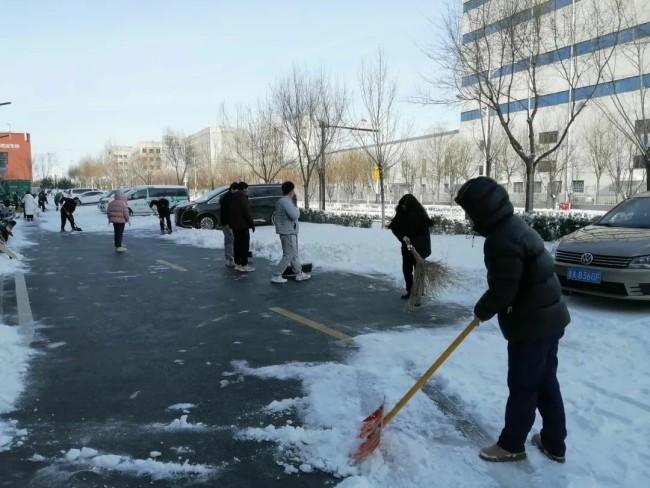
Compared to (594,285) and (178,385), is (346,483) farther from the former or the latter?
(594,285)

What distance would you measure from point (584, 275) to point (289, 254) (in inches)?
184

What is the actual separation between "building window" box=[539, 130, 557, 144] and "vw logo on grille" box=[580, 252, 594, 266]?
33.0 m

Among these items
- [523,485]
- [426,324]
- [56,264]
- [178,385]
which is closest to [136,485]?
[178,385]

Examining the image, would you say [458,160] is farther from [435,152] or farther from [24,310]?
[24,310]

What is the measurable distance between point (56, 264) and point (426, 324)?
9057 millimetres

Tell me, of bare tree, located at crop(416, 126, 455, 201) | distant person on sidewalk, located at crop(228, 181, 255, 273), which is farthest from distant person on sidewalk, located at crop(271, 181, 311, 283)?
bare tree, located at crop(416, 126, 455, 201)

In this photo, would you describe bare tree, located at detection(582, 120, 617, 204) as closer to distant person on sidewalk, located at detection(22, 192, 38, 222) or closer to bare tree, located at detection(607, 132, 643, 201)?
bare tree, located at detection(607, 132, 643, 201)

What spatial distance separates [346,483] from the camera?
2.85 meters

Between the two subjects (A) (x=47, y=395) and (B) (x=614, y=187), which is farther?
(B) (x=614, y=187)

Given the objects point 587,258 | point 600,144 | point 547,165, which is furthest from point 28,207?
point 600,144

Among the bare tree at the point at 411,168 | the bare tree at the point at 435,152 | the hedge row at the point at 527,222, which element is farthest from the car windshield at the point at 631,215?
the bare tree at the point at 411,168

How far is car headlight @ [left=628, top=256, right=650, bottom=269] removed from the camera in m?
6.24

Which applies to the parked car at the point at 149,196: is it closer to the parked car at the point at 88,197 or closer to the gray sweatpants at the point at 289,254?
the parked car at the point at 88,197

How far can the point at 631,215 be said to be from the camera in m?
7.63
